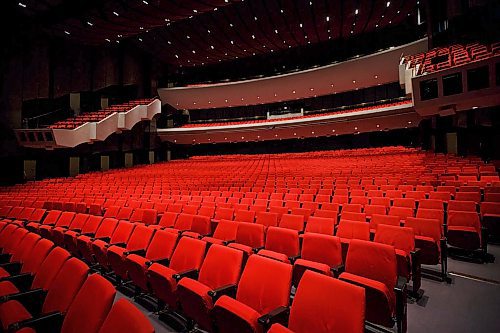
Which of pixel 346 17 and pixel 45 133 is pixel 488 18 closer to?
pixel 346 17

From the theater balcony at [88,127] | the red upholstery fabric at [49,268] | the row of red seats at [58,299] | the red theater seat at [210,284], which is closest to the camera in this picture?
the row of red seats at [58,299]

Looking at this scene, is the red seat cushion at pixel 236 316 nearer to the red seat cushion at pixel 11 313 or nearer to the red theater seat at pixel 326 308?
the red theater seat at pixel 326 308

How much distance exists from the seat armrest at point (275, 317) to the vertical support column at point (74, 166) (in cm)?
1270

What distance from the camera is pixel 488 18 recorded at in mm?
9266

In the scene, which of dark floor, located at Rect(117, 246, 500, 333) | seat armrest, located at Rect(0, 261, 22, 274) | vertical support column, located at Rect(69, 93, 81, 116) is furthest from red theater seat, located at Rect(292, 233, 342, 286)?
vertical support column, located at Rect(69, 93, 81, 116)

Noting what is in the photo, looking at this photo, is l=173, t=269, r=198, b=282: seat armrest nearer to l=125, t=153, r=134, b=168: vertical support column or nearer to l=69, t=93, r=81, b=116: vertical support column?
l=69, t=93, r=81, b=116: vertical support column

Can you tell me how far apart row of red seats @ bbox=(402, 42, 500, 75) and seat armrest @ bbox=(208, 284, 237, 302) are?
7996mm

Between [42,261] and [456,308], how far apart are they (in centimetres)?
293

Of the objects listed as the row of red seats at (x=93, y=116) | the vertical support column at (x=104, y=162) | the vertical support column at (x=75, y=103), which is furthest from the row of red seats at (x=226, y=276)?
the vertical support column at (x=104, y=162)

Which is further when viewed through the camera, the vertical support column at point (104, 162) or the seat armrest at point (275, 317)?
the vertical support column at point (104, 162)

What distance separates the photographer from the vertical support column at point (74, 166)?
11.7 meters

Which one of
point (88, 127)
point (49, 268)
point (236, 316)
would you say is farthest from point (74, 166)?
point (236, 316)

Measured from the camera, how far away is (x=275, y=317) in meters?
1.39

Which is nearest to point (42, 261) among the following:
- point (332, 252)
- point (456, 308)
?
point (332, 252)
